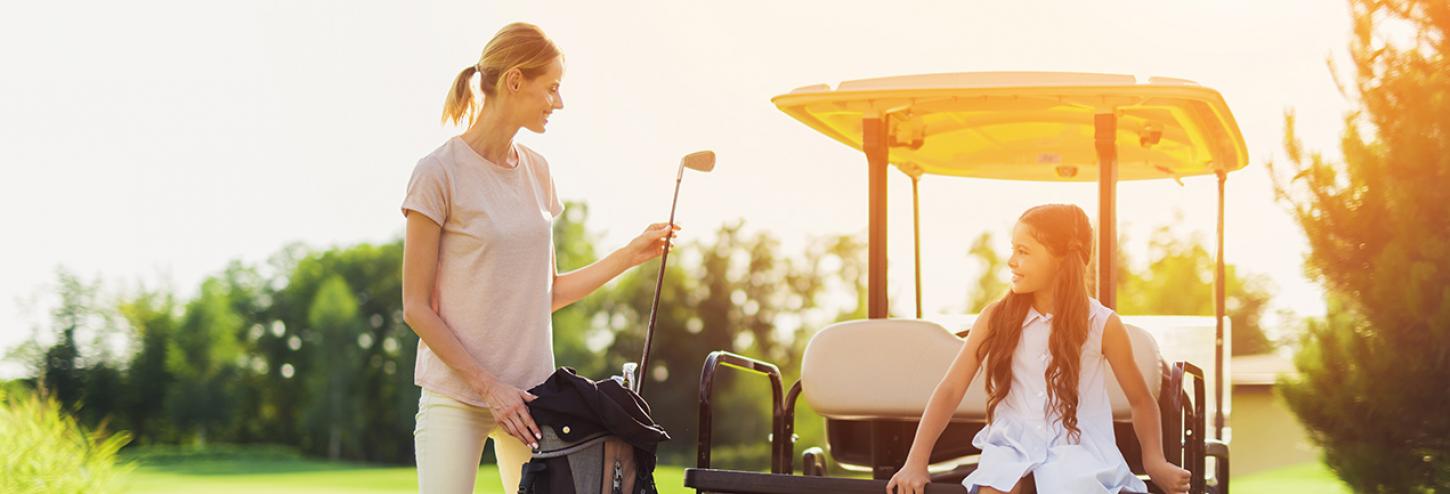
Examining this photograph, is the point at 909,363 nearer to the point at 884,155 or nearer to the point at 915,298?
the point at 884,155

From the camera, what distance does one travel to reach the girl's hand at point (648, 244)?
Answer: 3.65 metres

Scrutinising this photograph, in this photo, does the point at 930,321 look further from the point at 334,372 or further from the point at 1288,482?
the point at 334,372

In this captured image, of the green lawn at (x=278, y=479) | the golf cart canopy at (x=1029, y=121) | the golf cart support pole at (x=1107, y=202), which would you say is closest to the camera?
the golf cart canopy at (x=1029, y=121)

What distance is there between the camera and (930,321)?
15.2 feet

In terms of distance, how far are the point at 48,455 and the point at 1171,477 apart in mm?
9188

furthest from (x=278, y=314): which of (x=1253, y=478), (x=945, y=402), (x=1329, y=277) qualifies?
(x=945, y=402)

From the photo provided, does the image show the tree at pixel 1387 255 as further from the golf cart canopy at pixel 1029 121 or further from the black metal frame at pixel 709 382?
the black metal frame at pixel 709 382

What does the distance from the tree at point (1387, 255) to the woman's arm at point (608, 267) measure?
871 centimetres

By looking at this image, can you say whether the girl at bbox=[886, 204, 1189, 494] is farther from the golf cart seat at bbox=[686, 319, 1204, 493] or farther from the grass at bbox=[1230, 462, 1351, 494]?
the grass at bbox=[1230, 462, 1351, 494]

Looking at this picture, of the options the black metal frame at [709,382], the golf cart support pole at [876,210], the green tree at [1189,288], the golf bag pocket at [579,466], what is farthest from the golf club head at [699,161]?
the green tree at [1189,288]

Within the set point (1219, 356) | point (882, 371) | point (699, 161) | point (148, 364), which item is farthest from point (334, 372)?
point (699, 161)

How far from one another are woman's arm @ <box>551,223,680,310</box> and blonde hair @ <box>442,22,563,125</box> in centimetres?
46

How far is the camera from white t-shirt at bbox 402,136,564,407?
3.23 m

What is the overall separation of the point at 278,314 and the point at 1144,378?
141ft
